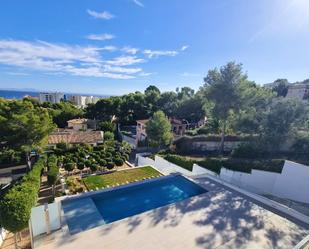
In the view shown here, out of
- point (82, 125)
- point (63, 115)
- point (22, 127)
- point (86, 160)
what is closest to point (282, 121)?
point (86, 160)

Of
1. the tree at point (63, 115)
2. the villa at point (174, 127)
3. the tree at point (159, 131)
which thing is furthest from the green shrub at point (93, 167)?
the tree at point (63, 115)

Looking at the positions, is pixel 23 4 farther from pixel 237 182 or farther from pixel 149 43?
pixel 237 182

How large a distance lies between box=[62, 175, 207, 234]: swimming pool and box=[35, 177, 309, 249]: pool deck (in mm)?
1076

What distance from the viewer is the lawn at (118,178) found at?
1415cm

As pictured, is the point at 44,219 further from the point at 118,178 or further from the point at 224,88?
the point at 224,88

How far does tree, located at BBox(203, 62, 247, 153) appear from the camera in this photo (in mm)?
18359

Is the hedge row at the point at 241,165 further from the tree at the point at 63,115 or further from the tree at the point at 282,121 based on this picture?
the tree at the point at 63,115

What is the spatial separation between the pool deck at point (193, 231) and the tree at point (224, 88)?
1149 centimetres

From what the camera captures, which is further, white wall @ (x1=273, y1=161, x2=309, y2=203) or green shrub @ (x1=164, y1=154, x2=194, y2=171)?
green shrub @ (x1=164, y1=154, x2=194, y2=171)

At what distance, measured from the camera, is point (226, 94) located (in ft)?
61.4

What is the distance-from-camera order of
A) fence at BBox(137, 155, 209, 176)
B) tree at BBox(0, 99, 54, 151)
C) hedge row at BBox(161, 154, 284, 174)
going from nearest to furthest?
hedge row at BBox(161, 154, 284, 174) < tree at BBox(0, 99, 54, 151) < fence at BBox(137, 155, 209, 176)

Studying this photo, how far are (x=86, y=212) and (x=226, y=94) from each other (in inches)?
609

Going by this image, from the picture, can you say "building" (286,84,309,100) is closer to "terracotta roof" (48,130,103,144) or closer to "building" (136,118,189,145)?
"building" (136,118,189,145)

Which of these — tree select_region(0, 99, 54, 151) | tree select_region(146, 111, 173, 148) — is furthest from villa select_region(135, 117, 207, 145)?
tree select_region(0, 99, 54, 151)
